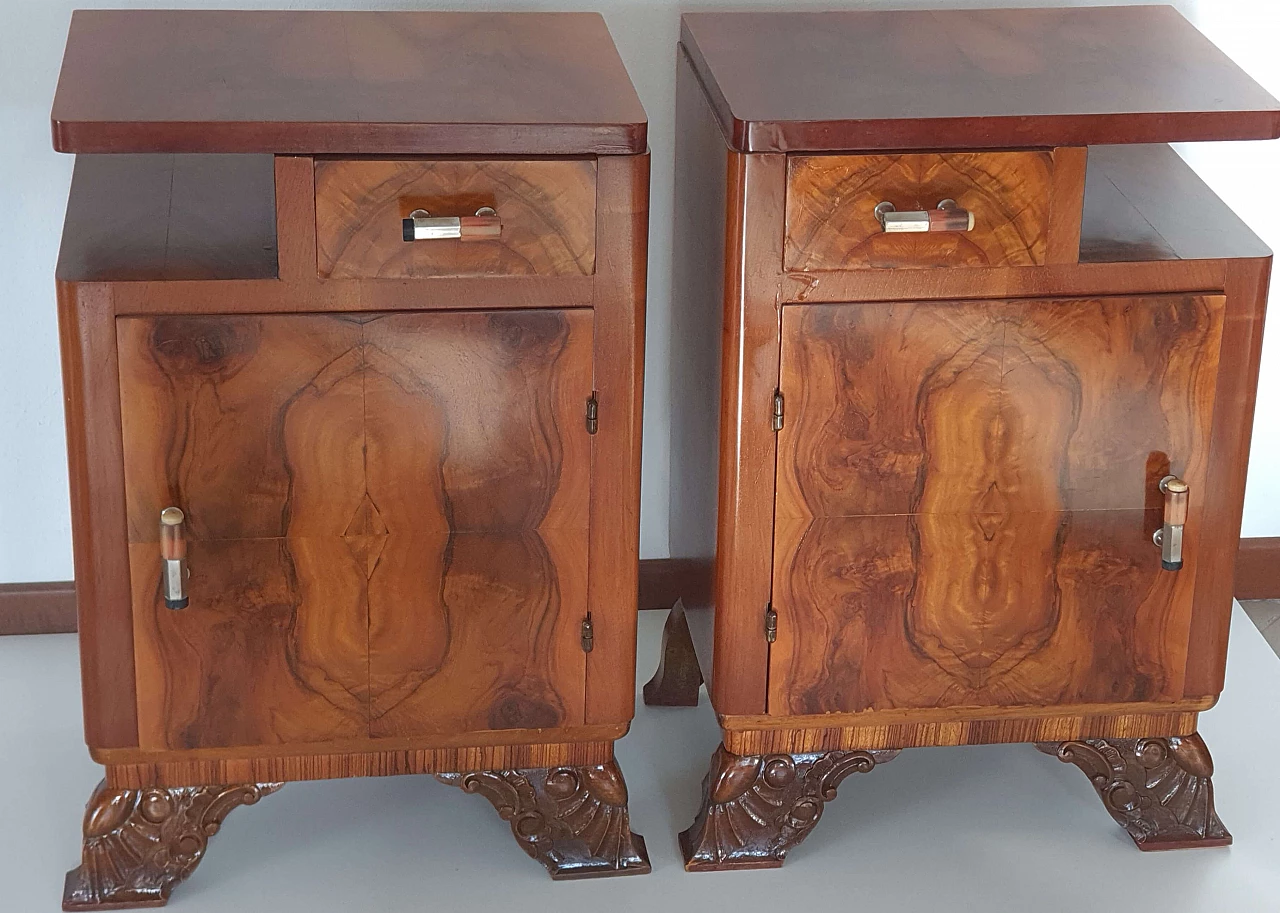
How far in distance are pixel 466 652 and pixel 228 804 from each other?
0.27 meters

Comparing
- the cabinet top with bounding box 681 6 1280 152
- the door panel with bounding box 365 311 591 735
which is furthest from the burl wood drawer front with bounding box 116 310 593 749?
the cabinet top with bounding box 681 6 1280 152

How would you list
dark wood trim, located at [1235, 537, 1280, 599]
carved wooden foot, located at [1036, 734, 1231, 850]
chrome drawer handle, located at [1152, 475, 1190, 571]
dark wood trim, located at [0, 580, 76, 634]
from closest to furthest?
chrome drawer handle, located at [1152, 475, 1190, 571], carved wooden foot, located at [1036, 734, 1231, 850], dark wood trim, located at [0, 580, 76, 634], dark wood trim, located at [1235, 537, 1280, 599]

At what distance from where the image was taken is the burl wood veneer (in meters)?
1.48

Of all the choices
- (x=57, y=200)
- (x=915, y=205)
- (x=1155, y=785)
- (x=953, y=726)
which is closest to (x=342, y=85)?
(x=915, y=205)

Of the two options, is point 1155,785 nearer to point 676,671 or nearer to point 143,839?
point 676,671

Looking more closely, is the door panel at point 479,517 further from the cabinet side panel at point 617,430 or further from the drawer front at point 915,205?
the drawer front at point 915,205

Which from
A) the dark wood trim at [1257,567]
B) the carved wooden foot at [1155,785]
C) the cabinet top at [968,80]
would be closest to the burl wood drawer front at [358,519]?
the cabinet top at [968,80]

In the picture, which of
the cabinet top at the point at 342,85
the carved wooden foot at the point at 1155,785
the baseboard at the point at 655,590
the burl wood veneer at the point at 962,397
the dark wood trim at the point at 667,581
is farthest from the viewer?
the baseboard at the point at 655,590

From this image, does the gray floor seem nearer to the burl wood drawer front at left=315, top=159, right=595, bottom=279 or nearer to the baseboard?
the baseboard

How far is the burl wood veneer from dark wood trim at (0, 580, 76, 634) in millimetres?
828

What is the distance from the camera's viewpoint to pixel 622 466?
1.56 meters

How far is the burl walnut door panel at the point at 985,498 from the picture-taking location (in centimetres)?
154

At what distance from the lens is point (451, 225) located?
142cm

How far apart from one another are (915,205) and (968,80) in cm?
15
